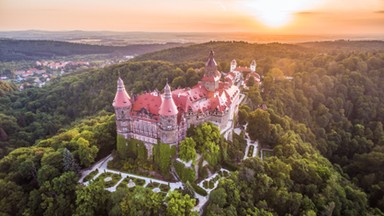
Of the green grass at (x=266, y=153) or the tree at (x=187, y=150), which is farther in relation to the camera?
the green grass at (x=266, y=153)

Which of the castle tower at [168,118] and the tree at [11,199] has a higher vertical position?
the castle tower at [168,118]

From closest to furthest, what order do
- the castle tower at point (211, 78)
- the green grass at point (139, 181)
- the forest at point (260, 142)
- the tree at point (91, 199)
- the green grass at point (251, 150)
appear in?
the tree at point (91, 199)
the forest at point (260, 142)
the green grass at point (139, 181)
the green grass at point (251, 150)
the castle tower at point (211, 78)

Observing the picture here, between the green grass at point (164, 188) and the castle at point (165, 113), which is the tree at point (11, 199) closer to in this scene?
the castle at point (165, 113)

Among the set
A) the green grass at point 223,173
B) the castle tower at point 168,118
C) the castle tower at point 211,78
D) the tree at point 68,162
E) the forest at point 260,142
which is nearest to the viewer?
the forest at point 260,142

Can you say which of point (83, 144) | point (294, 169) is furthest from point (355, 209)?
point (83, 144)

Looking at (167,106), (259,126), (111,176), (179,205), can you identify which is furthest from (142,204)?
(259,126)

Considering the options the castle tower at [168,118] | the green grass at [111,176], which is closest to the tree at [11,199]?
the green grass at [111,176]

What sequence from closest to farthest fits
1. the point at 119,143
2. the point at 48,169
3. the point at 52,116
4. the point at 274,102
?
the point at 48,169 → the point at 119,143 → the point at 274,102 → the point at 52,116

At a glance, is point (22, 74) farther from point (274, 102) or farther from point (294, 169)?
point (294, 169)

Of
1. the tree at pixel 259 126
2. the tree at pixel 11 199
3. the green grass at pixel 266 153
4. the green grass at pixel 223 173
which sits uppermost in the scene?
the tree at pixel 259 126
